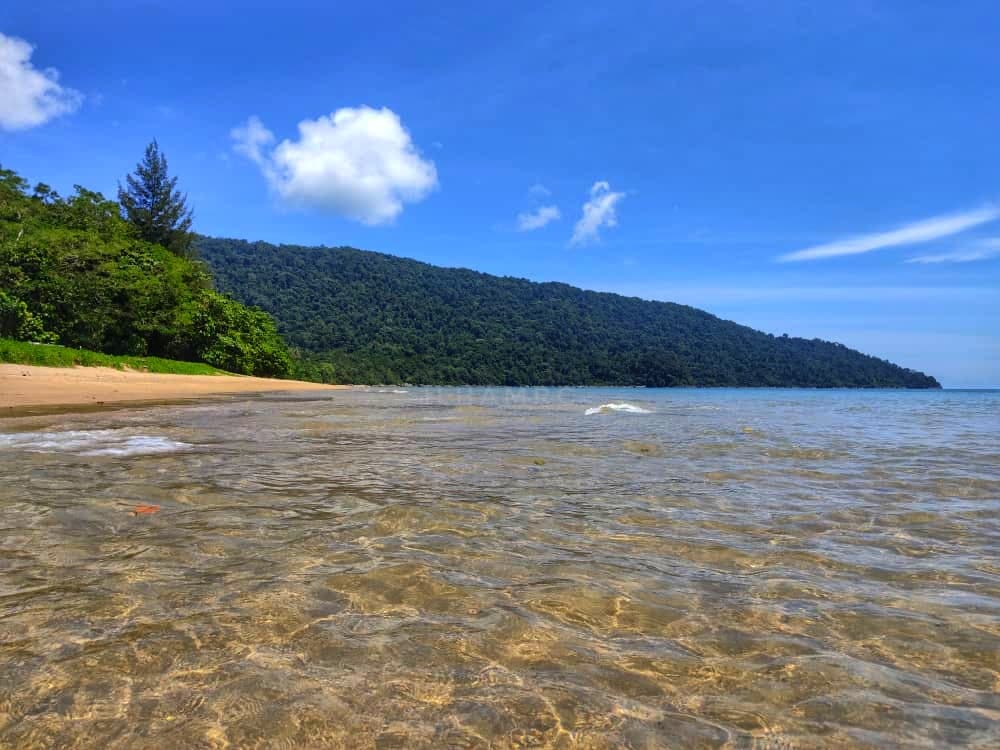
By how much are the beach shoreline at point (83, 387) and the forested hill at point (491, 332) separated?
2525 inches

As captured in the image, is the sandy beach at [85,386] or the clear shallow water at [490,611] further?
the sandy beach at [85,386]

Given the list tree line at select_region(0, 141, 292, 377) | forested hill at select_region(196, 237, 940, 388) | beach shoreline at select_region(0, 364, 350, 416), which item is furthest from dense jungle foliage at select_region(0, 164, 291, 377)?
forested hill at select_region(196, 237, 940, 388)

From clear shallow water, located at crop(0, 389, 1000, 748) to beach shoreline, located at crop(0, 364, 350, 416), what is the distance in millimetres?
13124

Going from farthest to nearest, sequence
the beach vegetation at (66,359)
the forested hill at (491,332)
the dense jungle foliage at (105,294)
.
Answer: the forested hill at (491,332)
the dense jungle foliage at (105,294)
the beach vegetation at (66,359)

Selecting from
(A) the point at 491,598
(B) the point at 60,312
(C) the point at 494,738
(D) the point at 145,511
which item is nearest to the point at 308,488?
(D) the point at 145,511

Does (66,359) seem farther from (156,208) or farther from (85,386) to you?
(156,208)

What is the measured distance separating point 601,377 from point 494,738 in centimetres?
12473

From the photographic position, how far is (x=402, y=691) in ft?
7.34

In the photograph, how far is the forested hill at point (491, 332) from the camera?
11306 cm

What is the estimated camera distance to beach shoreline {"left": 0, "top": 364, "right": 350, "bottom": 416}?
17.5 meters

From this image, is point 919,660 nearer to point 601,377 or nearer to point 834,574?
point 834,574

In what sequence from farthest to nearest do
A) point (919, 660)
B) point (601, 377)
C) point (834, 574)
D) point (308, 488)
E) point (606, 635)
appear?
point (601, 377), point (308, 488), point (834, 574), point (606, 635), point (919, 660)

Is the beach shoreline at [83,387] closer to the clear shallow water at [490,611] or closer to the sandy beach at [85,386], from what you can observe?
the sandy beach at [85,386]

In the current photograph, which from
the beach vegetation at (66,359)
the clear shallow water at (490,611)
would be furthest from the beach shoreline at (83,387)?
the clear shallow water at (490,611)
